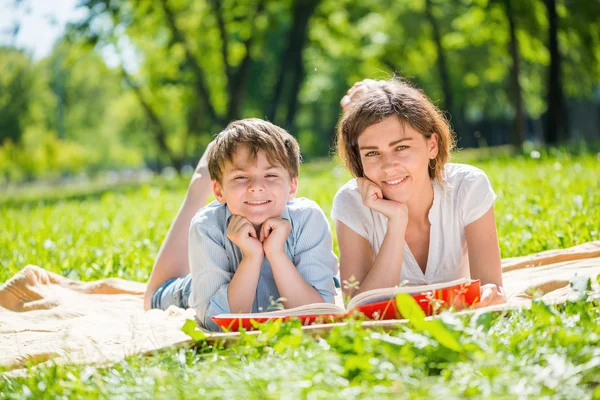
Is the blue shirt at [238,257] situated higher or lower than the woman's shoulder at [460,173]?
lower

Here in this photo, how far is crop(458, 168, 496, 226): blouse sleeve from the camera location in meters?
3.72

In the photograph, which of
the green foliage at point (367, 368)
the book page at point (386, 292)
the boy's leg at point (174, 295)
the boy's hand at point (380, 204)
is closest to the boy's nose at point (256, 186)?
the boy's hand at point (380, 204)

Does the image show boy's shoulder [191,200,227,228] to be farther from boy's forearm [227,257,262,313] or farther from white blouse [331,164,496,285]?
white blouse [331,164,496,285]

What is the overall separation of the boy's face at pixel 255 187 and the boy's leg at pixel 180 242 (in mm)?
937

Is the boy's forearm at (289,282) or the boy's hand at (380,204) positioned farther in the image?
the boy's hand at (380,204)

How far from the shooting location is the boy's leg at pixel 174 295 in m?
4.20

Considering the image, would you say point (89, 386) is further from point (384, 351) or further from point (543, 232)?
point (543, 232)

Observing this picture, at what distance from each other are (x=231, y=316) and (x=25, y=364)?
848 millimetres

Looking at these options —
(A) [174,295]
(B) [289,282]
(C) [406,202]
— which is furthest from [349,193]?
(A) [174,295]

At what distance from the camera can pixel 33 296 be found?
4.51 m

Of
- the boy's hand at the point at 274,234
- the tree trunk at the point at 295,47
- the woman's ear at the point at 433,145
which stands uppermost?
the tree trunk at the point at 295,47

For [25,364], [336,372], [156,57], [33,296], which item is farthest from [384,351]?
[156,57]

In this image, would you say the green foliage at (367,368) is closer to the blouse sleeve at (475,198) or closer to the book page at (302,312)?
the book page at (302,312)

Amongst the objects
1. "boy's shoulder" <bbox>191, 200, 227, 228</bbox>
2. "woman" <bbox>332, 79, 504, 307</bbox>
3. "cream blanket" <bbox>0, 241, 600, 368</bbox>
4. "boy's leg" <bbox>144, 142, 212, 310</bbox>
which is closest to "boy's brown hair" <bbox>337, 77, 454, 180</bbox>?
"woman" <bbox>332, 79, 504, 307</bbox>
